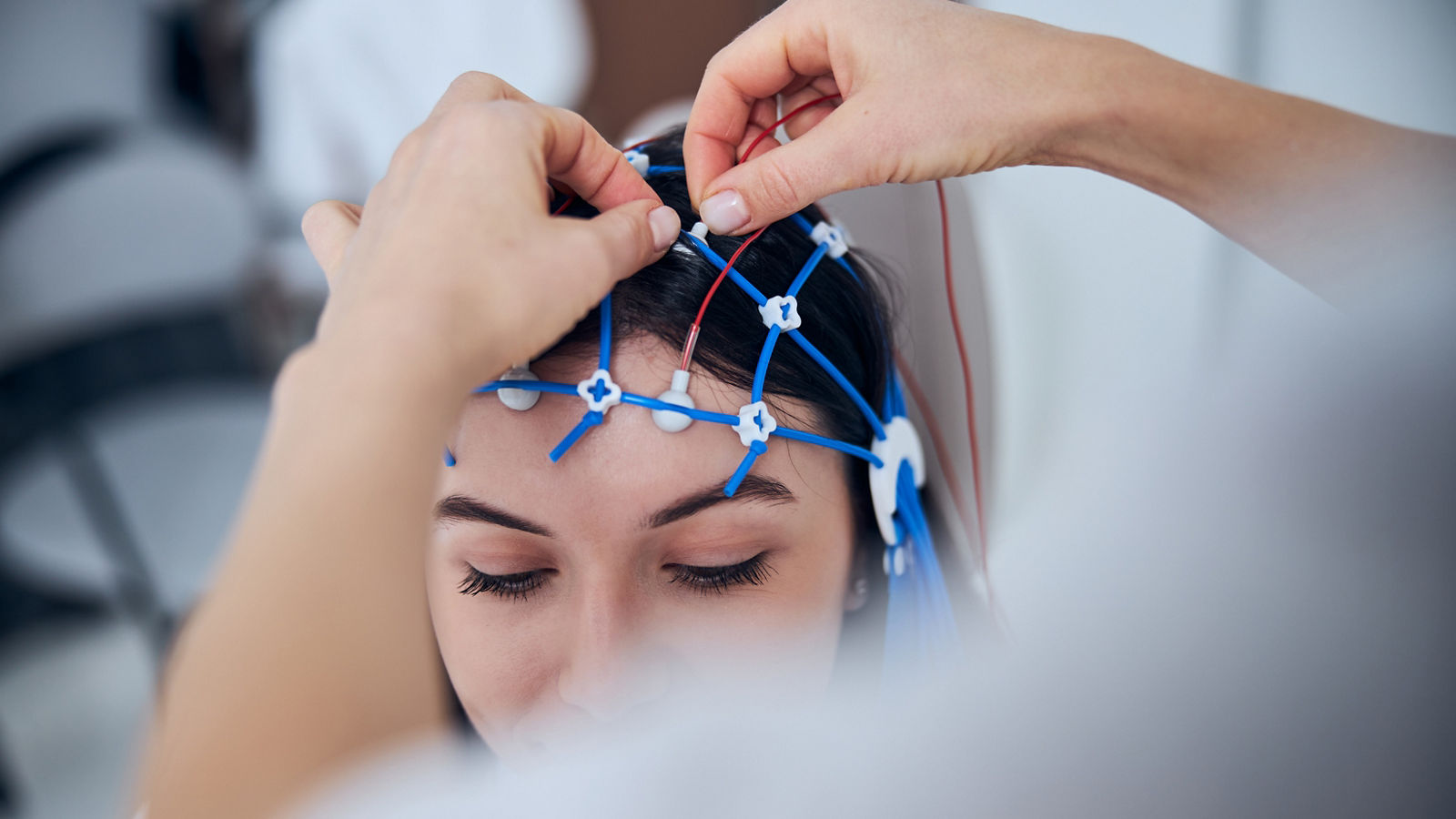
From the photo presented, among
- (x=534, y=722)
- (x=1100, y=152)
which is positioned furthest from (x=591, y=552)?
(x=1100, y=152)

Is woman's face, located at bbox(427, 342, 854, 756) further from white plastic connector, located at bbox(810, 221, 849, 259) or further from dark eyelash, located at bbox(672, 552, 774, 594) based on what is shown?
white plastic connector, located at bbox(810, 221, 849, 259)

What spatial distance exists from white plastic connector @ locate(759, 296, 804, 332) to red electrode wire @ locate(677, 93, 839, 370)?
48 millimetres

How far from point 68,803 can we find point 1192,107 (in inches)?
85.5

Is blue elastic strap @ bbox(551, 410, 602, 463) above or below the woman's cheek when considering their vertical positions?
above

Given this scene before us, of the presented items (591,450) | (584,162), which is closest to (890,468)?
(591,450)

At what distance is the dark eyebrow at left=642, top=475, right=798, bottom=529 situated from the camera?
0.67m

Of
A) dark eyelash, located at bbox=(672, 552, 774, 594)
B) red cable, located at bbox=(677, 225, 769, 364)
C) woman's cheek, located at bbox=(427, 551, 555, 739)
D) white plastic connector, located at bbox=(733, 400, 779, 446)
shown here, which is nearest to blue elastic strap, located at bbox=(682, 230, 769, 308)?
red cable, located at bbox=(677, 225, 769, 364)

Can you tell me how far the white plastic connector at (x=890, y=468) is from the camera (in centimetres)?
80

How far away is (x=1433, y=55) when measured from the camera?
34.2 inches

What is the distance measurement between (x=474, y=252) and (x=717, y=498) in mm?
316

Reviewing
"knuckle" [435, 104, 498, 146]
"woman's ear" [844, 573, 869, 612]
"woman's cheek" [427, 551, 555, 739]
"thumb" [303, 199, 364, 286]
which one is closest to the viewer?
"knuckle" [435, 104, 498, 146]

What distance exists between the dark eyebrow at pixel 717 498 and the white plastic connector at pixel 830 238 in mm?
248

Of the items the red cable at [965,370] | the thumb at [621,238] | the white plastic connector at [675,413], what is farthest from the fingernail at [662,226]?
the red cable at [965,370]

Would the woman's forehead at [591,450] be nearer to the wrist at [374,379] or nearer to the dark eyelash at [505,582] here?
the dark eyelash at [505,582]
